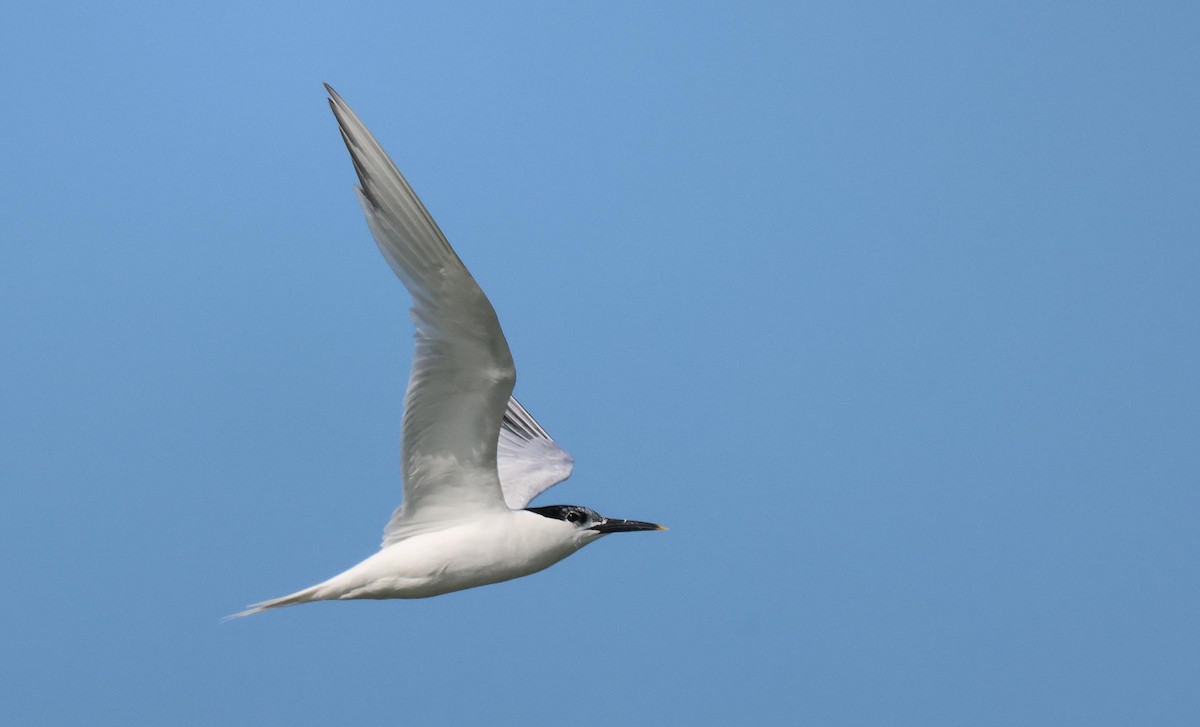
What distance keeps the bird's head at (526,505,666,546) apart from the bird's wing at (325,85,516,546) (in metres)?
0.19

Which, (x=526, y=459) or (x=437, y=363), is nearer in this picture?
(x=437, y=363)

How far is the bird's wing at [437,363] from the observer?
11.7 ft

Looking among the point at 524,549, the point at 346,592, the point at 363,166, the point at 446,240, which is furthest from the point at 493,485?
the point at 363,166

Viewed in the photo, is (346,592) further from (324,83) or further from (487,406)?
(324,83)

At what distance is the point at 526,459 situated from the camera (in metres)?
5.20

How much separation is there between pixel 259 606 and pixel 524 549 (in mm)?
847

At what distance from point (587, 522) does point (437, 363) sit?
2.75 feet

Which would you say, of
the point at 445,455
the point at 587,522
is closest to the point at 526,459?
the point at 587,522

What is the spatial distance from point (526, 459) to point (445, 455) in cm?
108

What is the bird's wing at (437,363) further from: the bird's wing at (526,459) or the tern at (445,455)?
the bird's wing at (526,459)

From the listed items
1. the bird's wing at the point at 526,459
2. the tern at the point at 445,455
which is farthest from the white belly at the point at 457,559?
the bird's wing at the point at 526,459

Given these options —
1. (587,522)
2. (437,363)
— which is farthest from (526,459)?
(437,363)

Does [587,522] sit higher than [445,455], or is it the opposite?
[445,455]

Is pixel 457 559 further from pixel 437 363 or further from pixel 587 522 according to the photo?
pixel 437 363
